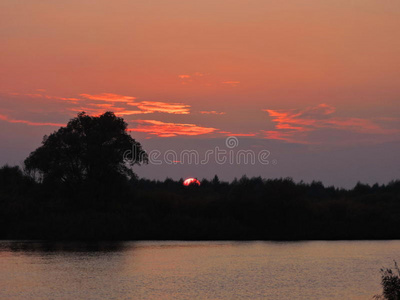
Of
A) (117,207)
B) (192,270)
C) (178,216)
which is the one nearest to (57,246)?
(117,207)

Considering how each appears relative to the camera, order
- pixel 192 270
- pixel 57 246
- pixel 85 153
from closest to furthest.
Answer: pixel 192 270, pixel 57 246, pixel 85 153

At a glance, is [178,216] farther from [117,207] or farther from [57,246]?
[57,246]

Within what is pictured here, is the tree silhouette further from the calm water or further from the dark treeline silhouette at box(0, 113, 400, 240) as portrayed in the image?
the calm water

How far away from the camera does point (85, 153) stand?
83.8 metres

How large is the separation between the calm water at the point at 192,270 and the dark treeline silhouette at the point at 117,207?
697 cm

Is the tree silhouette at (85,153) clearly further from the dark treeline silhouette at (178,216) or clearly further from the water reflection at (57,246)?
the water reflection at (57,246)

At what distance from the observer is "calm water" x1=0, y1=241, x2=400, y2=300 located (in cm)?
3744

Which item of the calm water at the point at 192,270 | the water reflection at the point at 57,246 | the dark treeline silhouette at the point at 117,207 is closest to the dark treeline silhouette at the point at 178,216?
the dark treeline silhouette at the point at 117,207

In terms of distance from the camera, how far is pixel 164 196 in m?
89.4

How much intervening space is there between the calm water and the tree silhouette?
1210 cm

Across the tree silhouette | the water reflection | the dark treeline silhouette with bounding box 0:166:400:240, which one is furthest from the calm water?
the tree silhouette

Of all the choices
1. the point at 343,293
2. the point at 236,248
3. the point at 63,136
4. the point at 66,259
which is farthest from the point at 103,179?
the point at 343,293

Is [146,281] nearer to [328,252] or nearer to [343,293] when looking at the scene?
[343,293]

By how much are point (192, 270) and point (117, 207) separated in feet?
121
